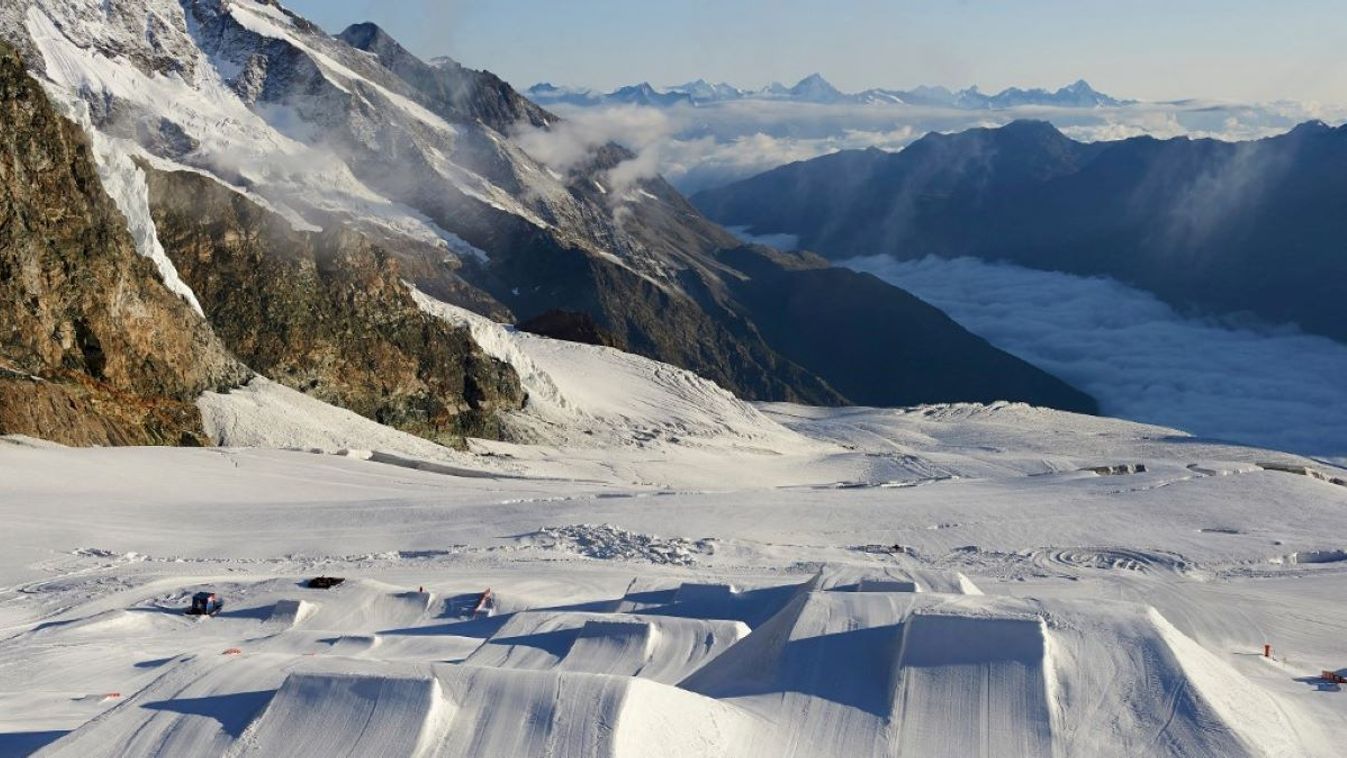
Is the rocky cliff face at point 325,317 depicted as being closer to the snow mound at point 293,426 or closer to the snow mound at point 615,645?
the snow mound at point 293,426

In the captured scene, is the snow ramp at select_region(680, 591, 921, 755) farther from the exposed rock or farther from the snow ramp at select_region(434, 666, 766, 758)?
the exposed rock

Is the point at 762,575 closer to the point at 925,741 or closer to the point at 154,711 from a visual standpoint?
the point at 925,741

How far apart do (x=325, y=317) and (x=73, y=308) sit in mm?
23375

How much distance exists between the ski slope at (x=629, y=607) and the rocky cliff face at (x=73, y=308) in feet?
9.44

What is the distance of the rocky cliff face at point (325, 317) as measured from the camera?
77.8 metres

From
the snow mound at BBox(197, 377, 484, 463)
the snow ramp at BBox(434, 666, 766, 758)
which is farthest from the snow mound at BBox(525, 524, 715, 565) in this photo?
the snow ramp at BBox(434, 666, 766, 758)

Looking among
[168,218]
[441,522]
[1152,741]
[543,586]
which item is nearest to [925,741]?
[1152,741]

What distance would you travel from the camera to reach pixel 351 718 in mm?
21359

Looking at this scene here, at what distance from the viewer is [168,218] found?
3014 inches

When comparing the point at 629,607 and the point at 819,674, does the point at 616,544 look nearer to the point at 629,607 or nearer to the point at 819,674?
the point at 629,607

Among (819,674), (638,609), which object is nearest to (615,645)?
(638,609)

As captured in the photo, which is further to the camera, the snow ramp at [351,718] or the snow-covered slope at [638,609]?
the snow-covered slope at [638,609]

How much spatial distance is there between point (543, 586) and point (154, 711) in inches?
703

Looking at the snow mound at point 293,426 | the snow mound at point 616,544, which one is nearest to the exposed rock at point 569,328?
the snow mound at point 293,426
